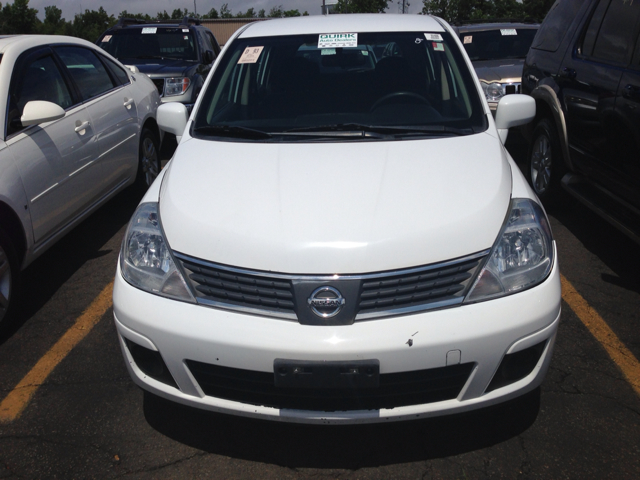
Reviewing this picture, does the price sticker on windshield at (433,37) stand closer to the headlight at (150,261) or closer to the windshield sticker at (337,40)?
the windshield sticker at (337,40)

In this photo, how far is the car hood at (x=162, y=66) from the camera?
8383 millimetres

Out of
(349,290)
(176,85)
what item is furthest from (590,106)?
(176,85)

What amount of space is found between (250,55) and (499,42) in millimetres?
6430

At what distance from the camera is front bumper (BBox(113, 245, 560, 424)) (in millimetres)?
2084

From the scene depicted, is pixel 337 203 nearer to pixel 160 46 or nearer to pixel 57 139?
pixel 57 139

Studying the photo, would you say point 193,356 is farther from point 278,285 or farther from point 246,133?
point 246,133

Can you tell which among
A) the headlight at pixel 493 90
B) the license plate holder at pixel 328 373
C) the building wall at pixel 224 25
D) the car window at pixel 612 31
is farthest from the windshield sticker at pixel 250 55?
the building wall at pixel 224 25

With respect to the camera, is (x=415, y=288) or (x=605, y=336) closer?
(x=415, y=288)

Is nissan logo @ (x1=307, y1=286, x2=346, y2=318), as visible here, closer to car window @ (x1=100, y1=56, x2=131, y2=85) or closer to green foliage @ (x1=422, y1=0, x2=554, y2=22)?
car window @ (x1=100, y1=56, x2=131, y2=85)

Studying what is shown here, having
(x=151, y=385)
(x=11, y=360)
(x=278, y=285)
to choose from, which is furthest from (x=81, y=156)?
(x=278, y=285)

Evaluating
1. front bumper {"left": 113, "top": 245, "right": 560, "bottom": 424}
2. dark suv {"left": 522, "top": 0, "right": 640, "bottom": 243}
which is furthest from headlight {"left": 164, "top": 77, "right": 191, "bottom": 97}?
front bumper {"left": 113, "top": 245, "right": 560, "bottom": 424}

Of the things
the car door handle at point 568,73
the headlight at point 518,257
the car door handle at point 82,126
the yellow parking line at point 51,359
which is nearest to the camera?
the headlight at point 518,257

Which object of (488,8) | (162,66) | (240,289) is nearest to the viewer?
(240,289)

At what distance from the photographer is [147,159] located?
5.82m
